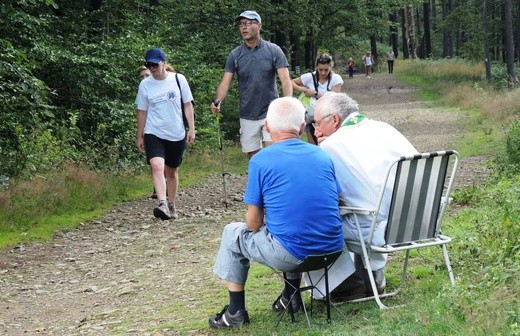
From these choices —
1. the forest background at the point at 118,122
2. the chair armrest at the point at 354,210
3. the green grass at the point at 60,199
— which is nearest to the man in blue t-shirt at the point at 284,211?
the chair armrest at the point at 354,210

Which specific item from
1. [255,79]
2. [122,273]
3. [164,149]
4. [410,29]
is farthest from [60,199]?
[410,29]

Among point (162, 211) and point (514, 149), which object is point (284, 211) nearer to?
point (162, 211)

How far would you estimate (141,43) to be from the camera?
17594 mm

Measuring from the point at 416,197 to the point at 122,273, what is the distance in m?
3.55

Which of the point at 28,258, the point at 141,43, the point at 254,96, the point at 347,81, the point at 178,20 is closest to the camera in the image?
the point at 28,258

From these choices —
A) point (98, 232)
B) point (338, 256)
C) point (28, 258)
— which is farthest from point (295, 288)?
point (98, 232)

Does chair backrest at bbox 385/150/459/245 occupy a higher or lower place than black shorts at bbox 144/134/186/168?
higher

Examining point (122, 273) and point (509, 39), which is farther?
point (509, 39)

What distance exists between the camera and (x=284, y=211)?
16.7 feet

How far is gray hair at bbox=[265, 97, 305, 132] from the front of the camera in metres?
5.31

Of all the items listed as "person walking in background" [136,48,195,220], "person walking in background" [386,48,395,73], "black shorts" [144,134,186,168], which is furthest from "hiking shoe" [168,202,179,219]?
"person walking in background" [386,48,395,73]

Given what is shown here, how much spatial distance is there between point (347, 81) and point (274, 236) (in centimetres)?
4931

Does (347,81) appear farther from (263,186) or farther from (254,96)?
(263,186)

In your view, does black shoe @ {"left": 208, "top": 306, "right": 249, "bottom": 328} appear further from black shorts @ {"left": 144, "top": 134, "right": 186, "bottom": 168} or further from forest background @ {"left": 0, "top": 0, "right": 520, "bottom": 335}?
black shorts @ {"left": 144, "top": 134, "right": 186, "bottom": 168}
